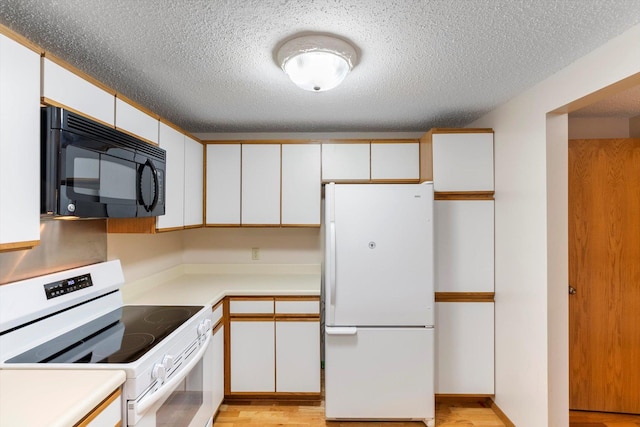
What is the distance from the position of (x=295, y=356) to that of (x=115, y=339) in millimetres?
1265

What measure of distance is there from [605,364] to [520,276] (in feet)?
3.35

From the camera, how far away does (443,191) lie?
7.67 ft

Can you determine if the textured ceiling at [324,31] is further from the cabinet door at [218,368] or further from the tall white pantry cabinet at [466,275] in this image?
the cabinet door at [218,368]

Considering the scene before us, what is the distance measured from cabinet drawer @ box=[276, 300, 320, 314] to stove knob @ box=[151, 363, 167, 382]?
1.05 metres

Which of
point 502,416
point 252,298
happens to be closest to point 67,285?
point 252,298

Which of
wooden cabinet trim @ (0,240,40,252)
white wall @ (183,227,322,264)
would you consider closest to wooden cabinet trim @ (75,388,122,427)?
wooden cabinet trim @ (0,240,40,252)

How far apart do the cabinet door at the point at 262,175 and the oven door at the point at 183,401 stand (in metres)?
1.16

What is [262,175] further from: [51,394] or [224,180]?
[51,394]

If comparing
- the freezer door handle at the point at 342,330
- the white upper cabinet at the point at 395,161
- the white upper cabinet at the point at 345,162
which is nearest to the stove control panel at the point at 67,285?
the freezer door handle at the point at 342,330

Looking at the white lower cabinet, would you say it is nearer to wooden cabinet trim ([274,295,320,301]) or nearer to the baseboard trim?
wooden cabinet trim ([274,295,320,301])

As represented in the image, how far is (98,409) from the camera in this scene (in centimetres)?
102

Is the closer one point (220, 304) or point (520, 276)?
point (520, 276)

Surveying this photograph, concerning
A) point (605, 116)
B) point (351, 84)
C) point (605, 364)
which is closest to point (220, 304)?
point (351, 84)

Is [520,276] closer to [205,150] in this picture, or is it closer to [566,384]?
[566,384]
